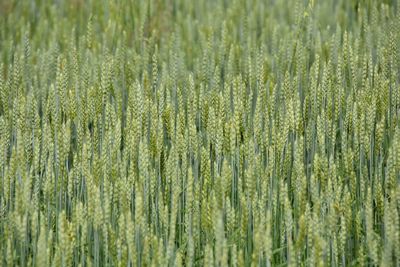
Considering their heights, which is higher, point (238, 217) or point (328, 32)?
point (328, 32)

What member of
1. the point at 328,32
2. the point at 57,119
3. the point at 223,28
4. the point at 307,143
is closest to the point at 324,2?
the point at 328,32

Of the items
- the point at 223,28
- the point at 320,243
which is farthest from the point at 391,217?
the point at 223,28

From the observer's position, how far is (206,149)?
2719 millimetres

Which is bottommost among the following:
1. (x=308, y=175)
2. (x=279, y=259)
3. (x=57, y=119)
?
(x=279, y=259)

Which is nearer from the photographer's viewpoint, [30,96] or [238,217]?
[238,217]

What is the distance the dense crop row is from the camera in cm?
211

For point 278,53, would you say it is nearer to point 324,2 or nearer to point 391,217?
point 324,2

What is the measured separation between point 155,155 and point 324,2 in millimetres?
2048

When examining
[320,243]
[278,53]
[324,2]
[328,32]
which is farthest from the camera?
[324,2]

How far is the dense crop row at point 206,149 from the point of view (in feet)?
6.93

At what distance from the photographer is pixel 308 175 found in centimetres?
271

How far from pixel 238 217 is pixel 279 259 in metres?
0.18

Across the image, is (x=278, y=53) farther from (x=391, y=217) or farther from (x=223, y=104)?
(x=391, y=217)

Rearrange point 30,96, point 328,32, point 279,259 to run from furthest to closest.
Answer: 1. point 328,32
2. point 30,96
3. point 279,259
